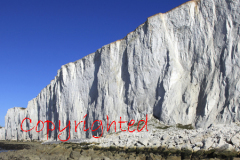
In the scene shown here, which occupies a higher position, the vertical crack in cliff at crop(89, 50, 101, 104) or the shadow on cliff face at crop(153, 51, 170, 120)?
the vertical crack in cliff at crop(89, 50, 101, 104)

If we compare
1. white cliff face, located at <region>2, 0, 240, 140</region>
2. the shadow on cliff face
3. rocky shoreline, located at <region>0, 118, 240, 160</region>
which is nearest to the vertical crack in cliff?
white cliff face, located at <region>2, 0, 240, 140</region>

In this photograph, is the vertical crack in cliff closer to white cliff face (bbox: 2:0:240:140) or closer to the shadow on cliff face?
white cliff face (bbox: 2:0:240:140)

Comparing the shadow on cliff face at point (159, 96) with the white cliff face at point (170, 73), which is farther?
the shadow on cliff face at point (159, 96)

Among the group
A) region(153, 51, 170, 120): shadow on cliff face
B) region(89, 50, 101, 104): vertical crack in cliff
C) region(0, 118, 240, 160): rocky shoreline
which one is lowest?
region(0, 118, 240, 160): rocky shoreline

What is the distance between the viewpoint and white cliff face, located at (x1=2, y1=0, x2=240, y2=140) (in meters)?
24.0

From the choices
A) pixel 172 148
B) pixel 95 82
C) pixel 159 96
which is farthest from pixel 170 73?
pixel 95 82

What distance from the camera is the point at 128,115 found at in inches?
1227

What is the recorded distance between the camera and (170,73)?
91.7 feet

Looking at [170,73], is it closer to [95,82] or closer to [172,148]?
[172,148]

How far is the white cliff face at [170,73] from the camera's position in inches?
943

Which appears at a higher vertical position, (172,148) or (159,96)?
(159,96)

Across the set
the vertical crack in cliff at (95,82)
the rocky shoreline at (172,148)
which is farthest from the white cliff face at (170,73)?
the rocky shoreline at (172,148)

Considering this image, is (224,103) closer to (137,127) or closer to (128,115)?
(137,127)

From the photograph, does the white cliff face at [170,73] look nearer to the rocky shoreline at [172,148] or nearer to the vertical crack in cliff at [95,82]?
the vertical crack in cliff at [95,82]
